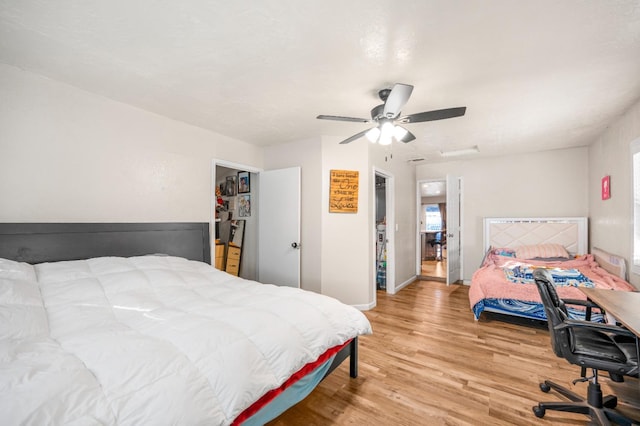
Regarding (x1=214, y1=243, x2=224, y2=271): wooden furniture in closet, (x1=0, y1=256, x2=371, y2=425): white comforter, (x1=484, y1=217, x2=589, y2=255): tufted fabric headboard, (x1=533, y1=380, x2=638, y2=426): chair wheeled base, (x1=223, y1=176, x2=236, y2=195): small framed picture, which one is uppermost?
(x1=223, y1=176, x2=236, y2=195): small framed picture

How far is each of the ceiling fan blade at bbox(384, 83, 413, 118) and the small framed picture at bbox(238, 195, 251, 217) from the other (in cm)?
285

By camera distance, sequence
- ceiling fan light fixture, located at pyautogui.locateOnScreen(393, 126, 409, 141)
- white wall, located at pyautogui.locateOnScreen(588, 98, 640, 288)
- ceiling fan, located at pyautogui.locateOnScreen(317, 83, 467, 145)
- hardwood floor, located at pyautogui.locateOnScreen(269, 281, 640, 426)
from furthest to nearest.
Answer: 1. white wall, located at pyautogui.locateOnScreen(588, 98, 640, 288)
2. ceiling fan light fixture, located at pyautogui.locateOnScreen(393, 126, 409, 141)
3. ceiling fan, located at pyautogui.locateOnScreen(317, 83, 467, 145)
4. hardwood floor, located at pyautogui.locateOnScreen(269, 281, 640, 426)

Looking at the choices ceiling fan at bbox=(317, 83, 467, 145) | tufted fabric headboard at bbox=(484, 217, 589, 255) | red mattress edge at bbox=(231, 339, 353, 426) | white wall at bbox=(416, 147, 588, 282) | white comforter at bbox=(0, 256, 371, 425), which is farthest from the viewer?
white wall at bbox=(416, 147, 588, 282)

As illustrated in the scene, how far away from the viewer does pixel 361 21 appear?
1563 millimetres

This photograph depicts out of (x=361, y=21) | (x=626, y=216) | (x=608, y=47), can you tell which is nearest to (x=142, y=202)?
(x=361, y=21)

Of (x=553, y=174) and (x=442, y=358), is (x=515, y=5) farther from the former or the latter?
(x=553, y=174)

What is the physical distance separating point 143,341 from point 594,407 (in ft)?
8.60

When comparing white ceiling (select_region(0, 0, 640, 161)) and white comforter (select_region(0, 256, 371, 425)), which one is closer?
white comforter (select_region(0, 256, 371, 425))

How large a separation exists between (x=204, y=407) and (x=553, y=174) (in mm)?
5790

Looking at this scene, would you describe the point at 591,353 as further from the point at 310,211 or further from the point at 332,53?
the point at 310,211

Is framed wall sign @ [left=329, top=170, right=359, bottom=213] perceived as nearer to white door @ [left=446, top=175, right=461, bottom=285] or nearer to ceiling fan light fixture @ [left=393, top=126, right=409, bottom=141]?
ceiling fan light fixture @ [left=393, top=126, right=409, bottom=141]

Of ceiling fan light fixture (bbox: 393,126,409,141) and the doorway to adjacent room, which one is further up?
ceiling fan light fixture (bbox: 393,126,409,141)

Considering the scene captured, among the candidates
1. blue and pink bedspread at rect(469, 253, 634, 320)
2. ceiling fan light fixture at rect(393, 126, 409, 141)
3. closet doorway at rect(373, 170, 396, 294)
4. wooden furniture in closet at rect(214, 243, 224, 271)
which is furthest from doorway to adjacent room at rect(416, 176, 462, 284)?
wooden furniture in closet at rect(214, 243, 224, 271)

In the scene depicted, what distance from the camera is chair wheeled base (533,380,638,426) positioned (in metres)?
1.62
